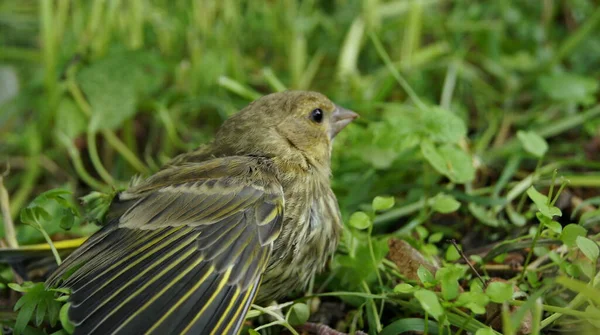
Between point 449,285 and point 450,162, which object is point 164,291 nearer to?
point 449,285

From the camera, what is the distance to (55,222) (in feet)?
9.51

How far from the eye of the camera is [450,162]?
9.17ft

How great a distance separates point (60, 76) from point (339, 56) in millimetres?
1502

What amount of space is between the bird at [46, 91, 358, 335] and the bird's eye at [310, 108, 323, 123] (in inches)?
1.2

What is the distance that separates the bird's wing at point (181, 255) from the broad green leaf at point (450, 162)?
0.68m

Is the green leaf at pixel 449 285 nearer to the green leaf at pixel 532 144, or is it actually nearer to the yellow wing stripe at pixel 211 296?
the yellow wing stripe at pixel 211 296

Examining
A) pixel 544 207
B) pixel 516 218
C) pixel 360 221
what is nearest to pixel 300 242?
pixel 360 221

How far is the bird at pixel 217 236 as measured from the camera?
1.97m

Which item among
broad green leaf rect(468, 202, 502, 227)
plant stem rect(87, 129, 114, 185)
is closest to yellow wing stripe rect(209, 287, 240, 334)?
broad green leaf rect(468, 202, 502, 227)

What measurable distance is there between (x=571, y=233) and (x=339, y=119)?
3.74ft

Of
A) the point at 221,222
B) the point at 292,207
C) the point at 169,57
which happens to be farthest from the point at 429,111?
the point at 169,57

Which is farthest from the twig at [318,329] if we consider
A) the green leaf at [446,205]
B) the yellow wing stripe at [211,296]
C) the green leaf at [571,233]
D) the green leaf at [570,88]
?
the green leaf at [570,88]

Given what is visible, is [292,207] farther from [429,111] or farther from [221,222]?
[429,111]

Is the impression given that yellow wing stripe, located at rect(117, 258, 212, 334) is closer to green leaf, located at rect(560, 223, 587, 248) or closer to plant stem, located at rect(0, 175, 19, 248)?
plant stem, located at rect(0, 175, 19, 248)
